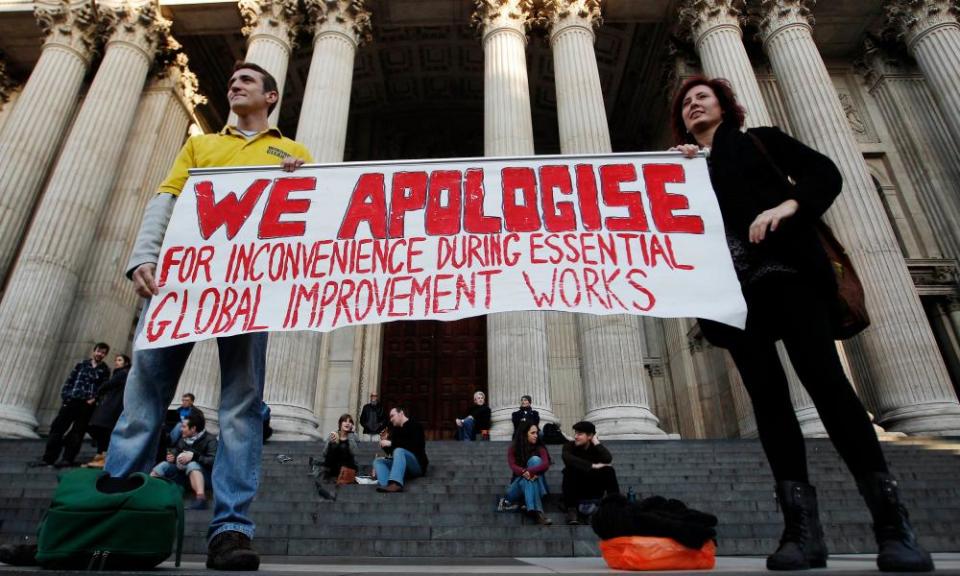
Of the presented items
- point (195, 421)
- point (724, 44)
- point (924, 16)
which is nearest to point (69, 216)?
point (195, 421)

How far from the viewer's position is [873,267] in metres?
13.1

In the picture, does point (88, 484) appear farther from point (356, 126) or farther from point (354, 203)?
point (356, 126)

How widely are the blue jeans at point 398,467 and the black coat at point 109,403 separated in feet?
14.3

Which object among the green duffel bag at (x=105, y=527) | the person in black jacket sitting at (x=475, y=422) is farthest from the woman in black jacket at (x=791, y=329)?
the person in black jacket sitting at (x=475, y=422)

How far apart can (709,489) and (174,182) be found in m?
7.64

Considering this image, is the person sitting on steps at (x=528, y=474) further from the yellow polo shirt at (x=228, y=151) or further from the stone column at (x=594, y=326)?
the yellow polo shirt at (x=228, y=151)

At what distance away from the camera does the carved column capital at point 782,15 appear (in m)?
16.2

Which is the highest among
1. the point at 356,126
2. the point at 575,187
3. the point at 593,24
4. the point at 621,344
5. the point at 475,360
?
the point at 356,126

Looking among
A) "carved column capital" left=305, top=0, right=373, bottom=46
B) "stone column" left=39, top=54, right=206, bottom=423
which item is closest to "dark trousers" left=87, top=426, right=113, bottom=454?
"stone column" left=39, top=54, right=206, bottom=423

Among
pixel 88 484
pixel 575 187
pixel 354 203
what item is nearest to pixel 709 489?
pixel 575 187

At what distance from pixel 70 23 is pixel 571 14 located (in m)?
14.9

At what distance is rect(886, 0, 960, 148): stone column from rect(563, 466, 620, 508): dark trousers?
1624 cm

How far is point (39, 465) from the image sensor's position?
905 cm

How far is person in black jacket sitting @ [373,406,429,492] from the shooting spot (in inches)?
308
